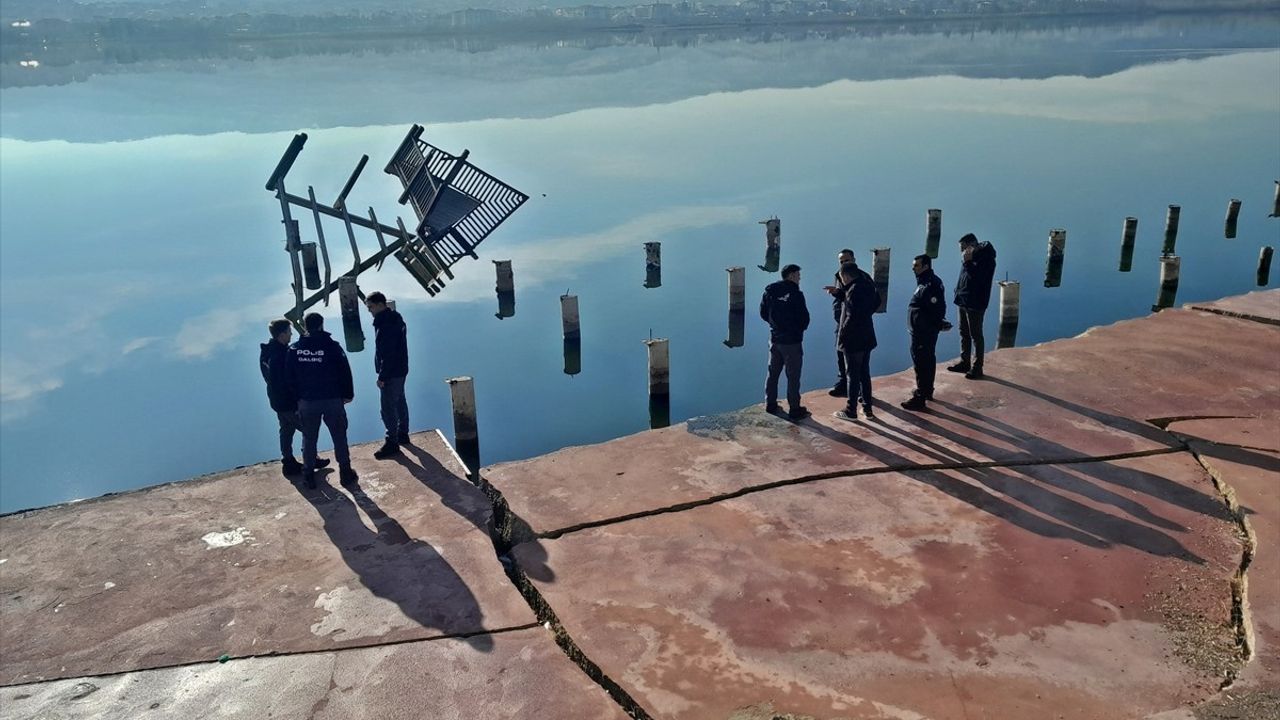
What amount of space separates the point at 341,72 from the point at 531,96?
73.5 feet

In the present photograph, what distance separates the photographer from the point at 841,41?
9325cm

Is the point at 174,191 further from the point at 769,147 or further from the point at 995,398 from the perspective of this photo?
the point at 995,398

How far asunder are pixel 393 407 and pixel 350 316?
11009 mm

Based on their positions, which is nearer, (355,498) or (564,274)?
(355,498)

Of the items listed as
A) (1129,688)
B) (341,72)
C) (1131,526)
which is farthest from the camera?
(341,72)

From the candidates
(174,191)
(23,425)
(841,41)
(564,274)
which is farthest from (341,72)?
(23,425)

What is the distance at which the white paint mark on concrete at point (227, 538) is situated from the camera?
24.7 ft

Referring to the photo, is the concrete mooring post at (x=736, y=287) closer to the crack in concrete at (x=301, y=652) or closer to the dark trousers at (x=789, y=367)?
the dark trousers at (x=789, y=367)

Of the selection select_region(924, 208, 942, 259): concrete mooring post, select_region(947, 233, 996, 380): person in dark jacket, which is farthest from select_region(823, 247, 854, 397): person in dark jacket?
select_region(924, 208, 942, 259): concrete mooring post

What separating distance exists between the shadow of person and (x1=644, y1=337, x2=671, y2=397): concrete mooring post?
6727mm

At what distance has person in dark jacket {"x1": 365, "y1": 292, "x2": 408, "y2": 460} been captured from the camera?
9.22m

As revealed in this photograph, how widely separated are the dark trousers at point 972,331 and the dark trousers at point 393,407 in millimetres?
5984

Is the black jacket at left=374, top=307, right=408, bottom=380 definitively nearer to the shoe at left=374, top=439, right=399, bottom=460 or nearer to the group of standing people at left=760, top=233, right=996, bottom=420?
the shoe at left=374, top=439, right=399, bottom=460

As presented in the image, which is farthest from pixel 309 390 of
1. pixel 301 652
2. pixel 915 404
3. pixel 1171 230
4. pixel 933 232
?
pixel 1171 230
